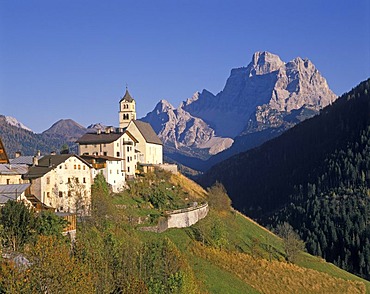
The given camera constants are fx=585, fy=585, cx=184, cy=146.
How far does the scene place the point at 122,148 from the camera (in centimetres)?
10688

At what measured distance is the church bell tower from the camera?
128625mm

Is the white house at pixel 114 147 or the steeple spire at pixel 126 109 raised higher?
the steeple spire at pixel 126 109

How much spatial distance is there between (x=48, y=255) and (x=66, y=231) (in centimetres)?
2285

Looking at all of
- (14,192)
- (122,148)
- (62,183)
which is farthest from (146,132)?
(14,192)

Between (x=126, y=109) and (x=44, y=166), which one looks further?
(x=126, y=109)

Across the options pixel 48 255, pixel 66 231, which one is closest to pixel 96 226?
pixel 66 231

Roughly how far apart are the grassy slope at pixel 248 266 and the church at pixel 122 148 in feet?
31.8

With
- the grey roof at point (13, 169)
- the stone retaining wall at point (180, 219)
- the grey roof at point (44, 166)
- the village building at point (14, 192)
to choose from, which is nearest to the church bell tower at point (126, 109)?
the stone retaining wall at point (180, 219)

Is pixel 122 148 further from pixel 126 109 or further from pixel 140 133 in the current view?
pixel 126 109

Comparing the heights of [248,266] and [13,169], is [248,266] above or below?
below

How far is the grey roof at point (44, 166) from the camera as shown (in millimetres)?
79356

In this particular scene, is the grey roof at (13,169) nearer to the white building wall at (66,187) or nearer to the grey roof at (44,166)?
the grey roof at (44,166)

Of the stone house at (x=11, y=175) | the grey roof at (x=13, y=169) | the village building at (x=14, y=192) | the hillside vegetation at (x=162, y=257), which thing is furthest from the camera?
the grey roof at (x=13, y=169)

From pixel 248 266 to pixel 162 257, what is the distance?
115 ft
